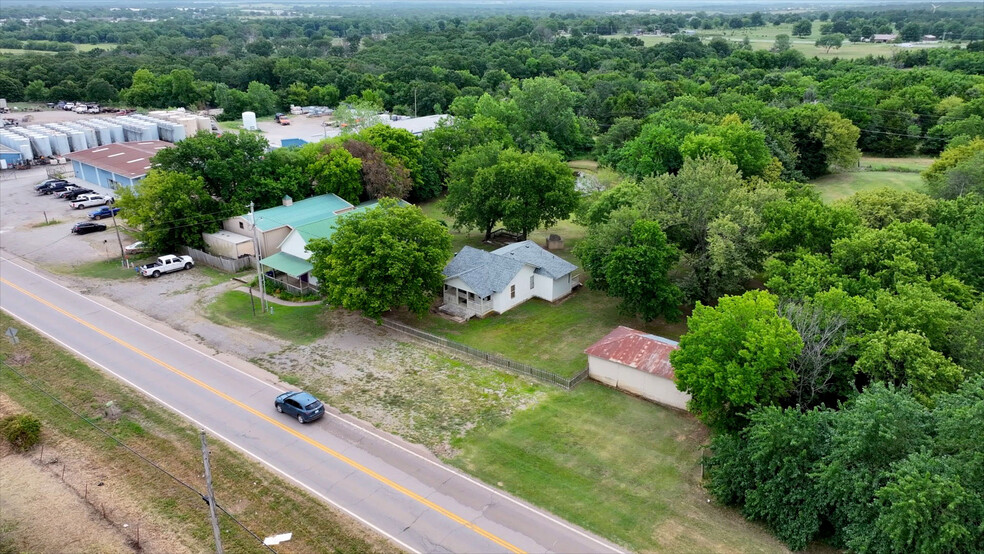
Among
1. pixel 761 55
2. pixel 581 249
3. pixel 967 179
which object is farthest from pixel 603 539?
pixel 761 55

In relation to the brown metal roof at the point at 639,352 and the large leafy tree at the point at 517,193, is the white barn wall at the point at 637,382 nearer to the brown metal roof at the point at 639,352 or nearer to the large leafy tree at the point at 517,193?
the brown metal roof at the point at 639,352

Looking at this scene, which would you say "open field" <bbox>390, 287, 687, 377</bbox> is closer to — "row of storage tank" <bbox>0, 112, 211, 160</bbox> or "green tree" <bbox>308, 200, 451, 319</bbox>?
"green tree" <bbox>308, 200, 451, 319</bbox>

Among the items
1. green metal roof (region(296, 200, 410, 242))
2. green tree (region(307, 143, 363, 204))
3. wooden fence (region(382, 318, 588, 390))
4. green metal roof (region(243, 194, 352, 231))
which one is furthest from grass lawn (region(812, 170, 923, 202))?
green metal roof (region(296, 200, 410, 242))

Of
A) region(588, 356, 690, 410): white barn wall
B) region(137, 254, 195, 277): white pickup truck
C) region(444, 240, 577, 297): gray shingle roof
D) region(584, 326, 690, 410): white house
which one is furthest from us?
region(137, 254, 195, 277): white pickup truck

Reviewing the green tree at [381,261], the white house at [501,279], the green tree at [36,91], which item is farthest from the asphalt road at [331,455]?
the green tree at [36,91]

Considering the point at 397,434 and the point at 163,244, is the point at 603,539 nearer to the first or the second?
the point at 397,434

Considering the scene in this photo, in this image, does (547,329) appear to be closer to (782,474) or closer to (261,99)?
(782,474)

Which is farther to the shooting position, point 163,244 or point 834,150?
point 834,150
